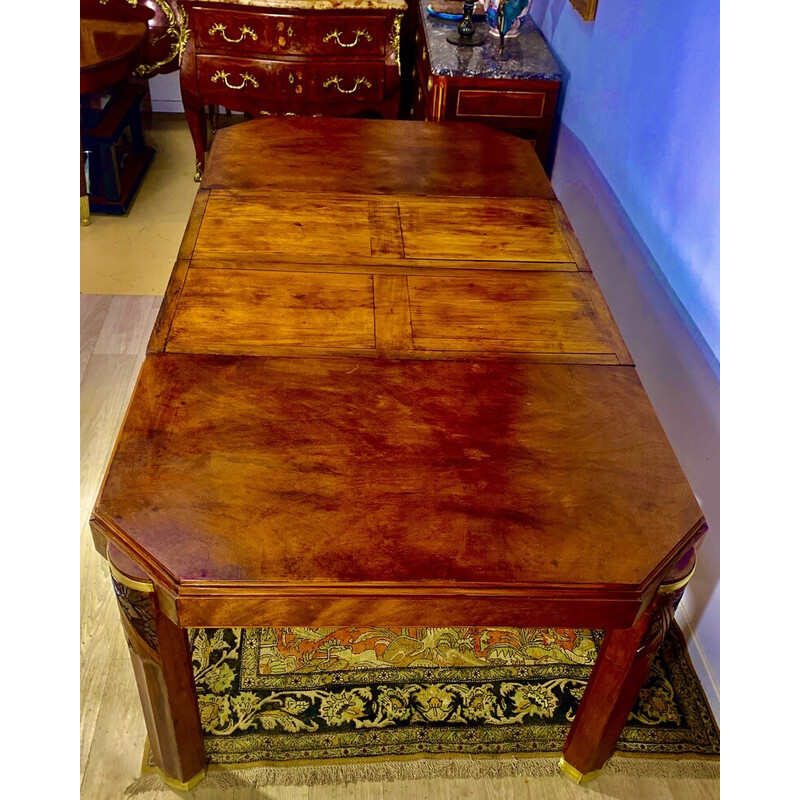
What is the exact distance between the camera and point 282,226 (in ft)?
7.02

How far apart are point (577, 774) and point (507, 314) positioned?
1.04 metres

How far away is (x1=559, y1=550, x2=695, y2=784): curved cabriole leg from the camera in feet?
4.60

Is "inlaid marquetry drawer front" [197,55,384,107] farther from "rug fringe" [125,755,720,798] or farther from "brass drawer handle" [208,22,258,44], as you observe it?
"rug fringe" [125,755,720,798]

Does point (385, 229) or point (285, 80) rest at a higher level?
point (385, 229)

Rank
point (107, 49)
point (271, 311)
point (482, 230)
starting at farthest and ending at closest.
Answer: point (107, 49) < point (482, 230) < point (271, 311)

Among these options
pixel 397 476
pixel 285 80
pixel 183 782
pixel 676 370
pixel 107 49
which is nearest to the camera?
pixel 397 476

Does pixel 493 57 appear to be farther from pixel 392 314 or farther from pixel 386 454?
pixel 386 454

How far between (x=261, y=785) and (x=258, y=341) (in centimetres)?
95

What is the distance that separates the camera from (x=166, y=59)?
4188mm

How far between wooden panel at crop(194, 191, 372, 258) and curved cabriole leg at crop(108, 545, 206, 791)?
37.6 inches

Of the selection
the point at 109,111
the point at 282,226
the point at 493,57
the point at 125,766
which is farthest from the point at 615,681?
the point at 109,111

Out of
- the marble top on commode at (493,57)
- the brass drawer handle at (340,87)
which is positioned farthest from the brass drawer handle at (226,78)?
the marble top on commode at (493,57)

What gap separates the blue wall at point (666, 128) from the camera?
6.28 ft
